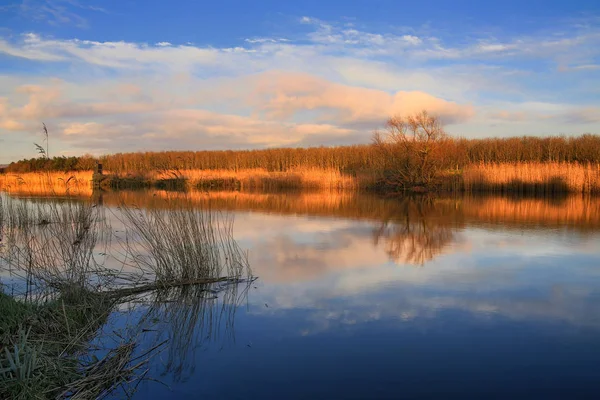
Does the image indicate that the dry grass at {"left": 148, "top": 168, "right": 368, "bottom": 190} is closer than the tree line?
No

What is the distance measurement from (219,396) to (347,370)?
940mm

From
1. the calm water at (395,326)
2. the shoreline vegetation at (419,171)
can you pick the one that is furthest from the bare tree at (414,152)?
the calm water at (395,326)

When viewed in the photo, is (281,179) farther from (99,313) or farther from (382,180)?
(99,313)

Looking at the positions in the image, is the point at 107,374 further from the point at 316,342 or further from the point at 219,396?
the point at 316,342

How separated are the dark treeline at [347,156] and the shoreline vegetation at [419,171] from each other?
80mm

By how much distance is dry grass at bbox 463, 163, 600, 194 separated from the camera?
21234 millimetres

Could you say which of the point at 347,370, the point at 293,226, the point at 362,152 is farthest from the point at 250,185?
the point at 347,370

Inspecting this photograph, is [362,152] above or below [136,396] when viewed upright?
above

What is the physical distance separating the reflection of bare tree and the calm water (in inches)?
2.8

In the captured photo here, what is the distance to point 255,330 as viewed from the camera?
14.9 ft

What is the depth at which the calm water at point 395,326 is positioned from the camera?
3.44 m

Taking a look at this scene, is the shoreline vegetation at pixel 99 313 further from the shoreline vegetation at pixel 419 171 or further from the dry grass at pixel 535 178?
the dry grass at pixel 535 178

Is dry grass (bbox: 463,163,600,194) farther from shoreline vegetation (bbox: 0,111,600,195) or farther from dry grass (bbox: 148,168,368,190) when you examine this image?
dry grass (bbox: 148,168,368,190)

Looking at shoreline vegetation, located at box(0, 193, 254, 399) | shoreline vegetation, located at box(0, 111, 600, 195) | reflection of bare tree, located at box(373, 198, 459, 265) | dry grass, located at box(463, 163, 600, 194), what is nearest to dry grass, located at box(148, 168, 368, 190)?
shoreline vegetation, located at box(0, 111, 600, 195)
